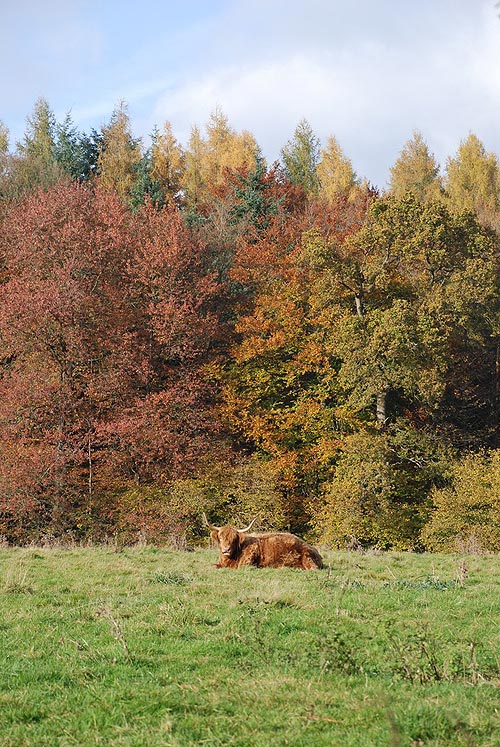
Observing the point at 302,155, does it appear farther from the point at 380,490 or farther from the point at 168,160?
the point at 380,490

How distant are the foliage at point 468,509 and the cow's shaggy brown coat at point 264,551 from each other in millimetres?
16041

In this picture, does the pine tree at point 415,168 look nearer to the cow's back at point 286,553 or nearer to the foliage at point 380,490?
the foliage at point 380,490

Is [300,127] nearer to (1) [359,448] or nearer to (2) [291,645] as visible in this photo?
(1) [359,448]

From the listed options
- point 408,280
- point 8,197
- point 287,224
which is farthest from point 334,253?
point 8,197

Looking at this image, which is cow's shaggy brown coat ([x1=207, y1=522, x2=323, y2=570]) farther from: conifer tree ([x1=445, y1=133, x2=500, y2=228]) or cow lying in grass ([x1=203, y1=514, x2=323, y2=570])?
conifer tree ([x1=445, y1=133, x2=500, y2=228])

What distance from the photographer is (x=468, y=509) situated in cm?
2961

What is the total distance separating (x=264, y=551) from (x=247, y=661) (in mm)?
6758

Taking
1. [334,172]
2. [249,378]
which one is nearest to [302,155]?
[334,172]

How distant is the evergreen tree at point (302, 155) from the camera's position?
232ft

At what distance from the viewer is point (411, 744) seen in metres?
4.83

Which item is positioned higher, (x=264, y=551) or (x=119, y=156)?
(x=119, y=156)

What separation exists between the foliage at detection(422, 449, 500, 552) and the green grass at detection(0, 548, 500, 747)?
17224 millimetres

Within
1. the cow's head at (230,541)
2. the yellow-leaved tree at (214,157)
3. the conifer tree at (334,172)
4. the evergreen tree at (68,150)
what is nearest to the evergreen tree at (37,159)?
the evergreen tree at (68,150)

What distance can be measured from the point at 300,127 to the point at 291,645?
236 ft
